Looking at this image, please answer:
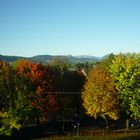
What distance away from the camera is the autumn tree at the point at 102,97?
212ft

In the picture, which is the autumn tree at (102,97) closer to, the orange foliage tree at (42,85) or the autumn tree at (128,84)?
the autumn tree at (128,84)

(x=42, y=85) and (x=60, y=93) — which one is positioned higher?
(x=42, y=85)

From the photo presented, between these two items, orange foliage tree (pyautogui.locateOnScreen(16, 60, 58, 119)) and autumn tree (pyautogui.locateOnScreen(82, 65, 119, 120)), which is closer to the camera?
orange foliage tree (pyautogui.locateOnScreen(16, 60, 58, 119))

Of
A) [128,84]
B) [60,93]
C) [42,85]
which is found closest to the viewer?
[128,84]


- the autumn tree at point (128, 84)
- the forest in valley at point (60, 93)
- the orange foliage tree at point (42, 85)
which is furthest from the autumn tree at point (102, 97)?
the orange foliage tree at point (42, 85)

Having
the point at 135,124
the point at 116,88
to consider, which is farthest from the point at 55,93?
the point at 135,124

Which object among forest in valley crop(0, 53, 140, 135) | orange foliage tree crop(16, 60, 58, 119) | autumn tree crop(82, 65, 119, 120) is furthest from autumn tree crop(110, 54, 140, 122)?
orange foliage tree crop(16, 60, 58, 119)

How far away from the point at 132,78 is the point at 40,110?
16927 mm

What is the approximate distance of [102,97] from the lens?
65.0 metres

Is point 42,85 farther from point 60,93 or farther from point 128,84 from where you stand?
point 128,84

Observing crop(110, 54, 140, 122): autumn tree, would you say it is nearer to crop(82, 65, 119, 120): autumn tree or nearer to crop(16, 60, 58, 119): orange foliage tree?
crop(82, 65, 119, 120): autumn tree

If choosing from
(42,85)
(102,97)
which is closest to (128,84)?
(102,97)

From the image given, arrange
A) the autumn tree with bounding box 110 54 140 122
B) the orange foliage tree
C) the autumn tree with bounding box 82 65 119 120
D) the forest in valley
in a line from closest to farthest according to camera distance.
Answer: the forest in valley, the orange foliage tree, the autumn tree with bounding box 82 65 119 120, the autumn tree with bounding box 110 54 140 122

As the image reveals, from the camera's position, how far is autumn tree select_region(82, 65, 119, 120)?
64.7 meters
